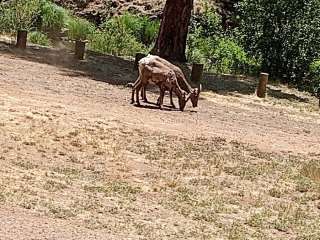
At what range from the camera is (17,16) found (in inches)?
811

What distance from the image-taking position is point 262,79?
55.4 ft

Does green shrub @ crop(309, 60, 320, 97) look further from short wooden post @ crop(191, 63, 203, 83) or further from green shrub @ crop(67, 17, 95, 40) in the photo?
green shrub @ crop(67, 17, 95, 40)

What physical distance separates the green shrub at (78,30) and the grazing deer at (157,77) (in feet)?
30.6

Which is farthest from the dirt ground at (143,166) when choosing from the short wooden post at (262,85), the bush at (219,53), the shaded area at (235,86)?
the bush at (219,53)

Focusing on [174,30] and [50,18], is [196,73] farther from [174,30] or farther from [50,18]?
[50,18]

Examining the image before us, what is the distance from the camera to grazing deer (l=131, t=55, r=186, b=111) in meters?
12.8

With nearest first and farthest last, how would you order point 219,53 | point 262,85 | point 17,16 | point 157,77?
point 157,77 → point 262,85 → point 17,16 → point 219,53

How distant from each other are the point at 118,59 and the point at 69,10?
6759 mm

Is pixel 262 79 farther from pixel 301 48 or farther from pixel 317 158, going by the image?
pixel 317 158

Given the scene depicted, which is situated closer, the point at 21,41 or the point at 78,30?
the point at 21,41

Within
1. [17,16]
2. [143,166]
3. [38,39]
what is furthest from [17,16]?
[143,166]

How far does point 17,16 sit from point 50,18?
1635 mm

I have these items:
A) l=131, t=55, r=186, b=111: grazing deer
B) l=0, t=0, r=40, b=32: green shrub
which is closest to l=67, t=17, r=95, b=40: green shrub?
l=0, t=0, r=40, b=32: green shrub

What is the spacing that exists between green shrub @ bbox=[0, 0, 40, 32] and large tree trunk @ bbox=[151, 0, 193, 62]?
371 cm
